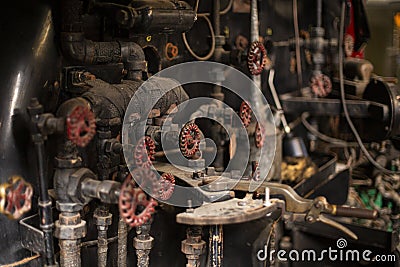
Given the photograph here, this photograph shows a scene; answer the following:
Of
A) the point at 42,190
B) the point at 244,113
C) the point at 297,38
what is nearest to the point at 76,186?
the point at 42,190

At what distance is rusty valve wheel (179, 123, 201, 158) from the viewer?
1673 mm

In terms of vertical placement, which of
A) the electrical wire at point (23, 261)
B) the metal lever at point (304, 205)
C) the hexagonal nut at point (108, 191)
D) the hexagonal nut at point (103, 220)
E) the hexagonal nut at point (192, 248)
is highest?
the hexagonal nut at point (108, 191)

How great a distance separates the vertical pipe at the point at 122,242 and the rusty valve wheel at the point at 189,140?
26 cm

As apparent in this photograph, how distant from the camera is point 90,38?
5.76 ft

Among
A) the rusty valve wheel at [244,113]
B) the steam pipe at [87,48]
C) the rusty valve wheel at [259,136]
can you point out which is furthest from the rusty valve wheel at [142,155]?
the rusty valve wheel at [259,136]

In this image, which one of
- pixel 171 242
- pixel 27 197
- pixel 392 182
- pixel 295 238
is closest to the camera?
pixel 27 197

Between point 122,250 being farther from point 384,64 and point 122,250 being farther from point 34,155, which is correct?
point 384,64

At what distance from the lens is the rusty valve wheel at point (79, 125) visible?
1.38 metres

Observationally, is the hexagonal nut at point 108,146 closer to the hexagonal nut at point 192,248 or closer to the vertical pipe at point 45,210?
the vertical pipe at point 45,210

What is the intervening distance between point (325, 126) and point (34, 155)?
6.96 ft

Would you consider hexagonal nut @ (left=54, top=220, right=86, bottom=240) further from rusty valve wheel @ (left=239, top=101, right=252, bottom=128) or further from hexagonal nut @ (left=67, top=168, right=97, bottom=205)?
rusty valve wheel @ (left=239, top=101, right=252, bottom=128)

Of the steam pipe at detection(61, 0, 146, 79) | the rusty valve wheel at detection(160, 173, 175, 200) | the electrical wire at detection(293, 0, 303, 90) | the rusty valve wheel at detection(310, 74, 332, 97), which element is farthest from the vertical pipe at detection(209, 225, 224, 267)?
the electrical wire at detection(293, 0, 303, 90)

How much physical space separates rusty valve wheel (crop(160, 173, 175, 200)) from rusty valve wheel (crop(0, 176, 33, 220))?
0.37m

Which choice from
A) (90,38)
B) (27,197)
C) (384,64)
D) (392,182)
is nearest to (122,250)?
(27,197)
